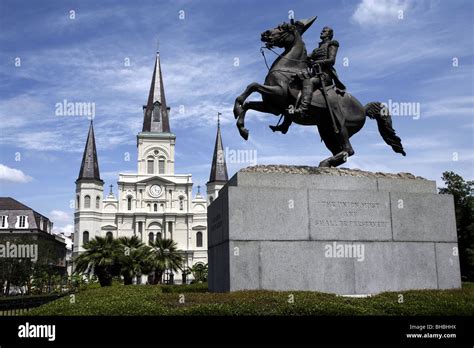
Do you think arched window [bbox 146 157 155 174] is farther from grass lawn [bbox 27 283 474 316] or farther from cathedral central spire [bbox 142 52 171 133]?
grass lawn [bbox 27 283 474 316]

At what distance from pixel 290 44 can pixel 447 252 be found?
6.50 metres

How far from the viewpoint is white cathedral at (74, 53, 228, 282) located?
308ft

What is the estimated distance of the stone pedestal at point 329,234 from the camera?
10805 millimetres

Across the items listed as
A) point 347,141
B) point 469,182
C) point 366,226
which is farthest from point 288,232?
point 469,182

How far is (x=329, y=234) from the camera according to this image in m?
11.3

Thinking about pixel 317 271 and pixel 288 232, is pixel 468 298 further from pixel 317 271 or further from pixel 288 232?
pixel 288 232

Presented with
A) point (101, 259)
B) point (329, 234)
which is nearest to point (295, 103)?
point (329, 234)

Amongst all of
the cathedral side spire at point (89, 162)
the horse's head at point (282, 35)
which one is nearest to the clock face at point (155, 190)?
the cathedral side spire at point (89, 162)

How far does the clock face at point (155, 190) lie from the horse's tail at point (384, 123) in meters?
86.3

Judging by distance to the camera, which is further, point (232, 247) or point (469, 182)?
point (469, 182)

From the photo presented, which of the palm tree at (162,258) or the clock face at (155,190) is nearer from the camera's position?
the palm tree at (162,258)

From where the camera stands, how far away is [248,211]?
1096 cm

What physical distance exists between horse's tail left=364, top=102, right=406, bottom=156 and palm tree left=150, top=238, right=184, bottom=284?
103 ft

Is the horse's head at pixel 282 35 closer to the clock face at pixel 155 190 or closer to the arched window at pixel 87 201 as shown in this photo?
the arched window at pixel 87 201
